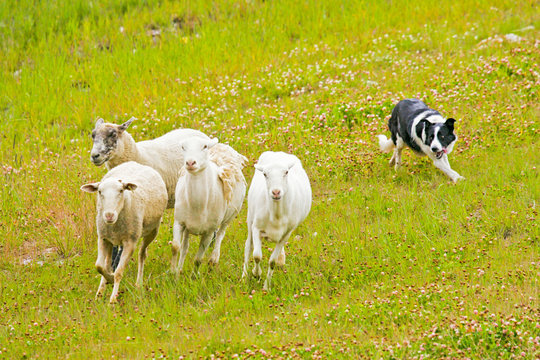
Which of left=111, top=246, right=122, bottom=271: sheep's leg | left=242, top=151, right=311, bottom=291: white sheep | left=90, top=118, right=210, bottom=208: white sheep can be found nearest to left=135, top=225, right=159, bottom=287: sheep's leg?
left=111, top=246, right=122, bottom=271: sheep's leg

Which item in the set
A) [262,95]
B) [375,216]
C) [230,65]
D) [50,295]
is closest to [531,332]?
[375,216]

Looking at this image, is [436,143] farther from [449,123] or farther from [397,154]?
[397,154]

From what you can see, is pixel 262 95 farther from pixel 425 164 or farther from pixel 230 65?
pixel 425 164

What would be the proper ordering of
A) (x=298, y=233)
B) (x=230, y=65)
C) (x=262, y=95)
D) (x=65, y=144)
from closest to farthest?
(x=298, y=233) < (x=65, y=144) < (x=262, y=95) < (x=230, y=65)

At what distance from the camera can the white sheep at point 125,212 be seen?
831cm

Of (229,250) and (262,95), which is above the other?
(262,95)

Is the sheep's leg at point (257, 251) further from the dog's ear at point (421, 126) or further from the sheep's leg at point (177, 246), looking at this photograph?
the dog's ear at point (421, 126)

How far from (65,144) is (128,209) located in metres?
5.84

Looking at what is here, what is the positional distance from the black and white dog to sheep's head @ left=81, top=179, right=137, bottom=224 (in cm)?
493

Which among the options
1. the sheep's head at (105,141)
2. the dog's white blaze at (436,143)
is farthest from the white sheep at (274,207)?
the dog's white blaze at (436,143)

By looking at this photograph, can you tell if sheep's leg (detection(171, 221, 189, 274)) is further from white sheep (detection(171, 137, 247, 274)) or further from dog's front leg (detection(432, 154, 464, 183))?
dog's front leg (detection(432, 154, 464, 183))

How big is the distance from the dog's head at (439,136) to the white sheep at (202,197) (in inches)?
125

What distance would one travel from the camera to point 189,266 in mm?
9711

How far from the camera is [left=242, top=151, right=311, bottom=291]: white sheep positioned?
8289 mm
